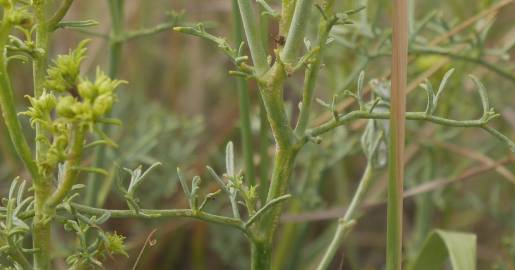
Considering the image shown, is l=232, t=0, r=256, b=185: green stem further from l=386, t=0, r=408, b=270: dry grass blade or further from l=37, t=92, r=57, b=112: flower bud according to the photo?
l=37, t=92, r=57, b=112: flower bud

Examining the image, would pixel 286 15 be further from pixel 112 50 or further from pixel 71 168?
pixel 112 50

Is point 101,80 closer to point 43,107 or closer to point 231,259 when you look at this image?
point 43,107

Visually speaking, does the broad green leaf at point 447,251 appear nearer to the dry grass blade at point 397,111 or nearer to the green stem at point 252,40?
the dry grass blade at point 397,111

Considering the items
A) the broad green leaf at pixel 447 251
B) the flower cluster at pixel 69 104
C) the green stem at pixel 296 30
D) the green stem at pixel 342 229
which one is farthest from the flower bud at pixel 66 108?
the broad green leaf at pixel 447 251

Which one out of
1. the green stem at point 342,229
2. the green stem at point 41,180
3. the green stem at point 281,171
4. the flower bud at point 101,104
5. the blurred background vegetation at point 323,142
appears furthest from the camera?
the blurred background vegetation at point 323,142

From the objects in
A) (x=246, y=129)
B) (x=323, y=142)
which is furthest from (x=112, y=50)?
(x=323, y=142)

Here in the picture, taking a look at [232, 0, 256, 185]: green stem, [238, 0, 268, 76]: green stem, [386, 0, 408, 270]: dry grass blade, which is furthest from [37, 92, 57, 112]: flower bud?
[232, 0, 256, 185]: green stem
